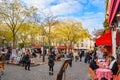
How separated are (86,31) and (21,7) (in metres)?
41.6

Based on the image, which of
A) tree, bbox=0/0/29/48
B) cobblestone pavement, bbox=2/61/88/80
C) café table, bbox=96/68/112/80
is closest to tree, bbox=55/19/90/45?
tree, bbox=0/0/29/48

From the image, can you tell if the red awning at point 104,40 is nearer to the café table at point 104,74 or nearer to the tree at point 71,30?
the café table at point 104,74

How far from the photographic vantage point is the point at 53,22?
66.2 meters

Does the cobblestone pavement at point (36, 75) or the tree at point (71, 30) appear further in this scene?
the tree at point (71, 30)

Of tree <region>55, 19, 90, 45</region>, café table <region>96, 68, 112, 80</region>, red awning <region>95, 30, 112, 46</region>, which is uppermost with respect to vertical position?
tree <region>55, 19, 90, 45</region>

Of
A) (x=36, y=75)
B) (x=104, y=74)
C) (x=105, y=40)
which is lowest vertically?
(x=36, y=75)

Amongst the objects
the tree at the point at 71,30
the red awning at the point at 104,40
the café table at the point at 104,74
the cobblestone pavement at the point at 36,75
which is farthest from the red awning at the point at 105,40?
the tree at the point at 71,30

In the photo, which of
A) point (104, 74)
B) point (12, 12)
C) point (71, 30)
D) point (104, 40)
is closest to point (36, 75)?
point (104, 40)

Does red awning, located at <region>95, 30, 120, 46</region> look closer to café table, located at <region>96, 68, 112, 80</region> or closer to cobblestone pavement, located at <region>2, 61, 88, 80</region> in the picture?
cobblestone pavement, located at <region>2, 61, 88, 80</region>

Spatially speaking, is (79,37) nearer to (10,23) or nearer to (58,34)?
(58,34)

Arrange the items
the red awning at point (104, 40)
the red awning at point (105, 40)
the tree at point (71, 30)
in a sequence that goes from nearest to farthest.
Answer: the red awning at point (105, 40) < the red awning at point (104, 40) < the tree at point (71, 30)

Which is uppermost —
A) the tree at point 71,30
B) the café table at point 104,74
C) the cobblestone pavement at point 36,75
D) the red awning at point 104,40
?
the tree at point 71,30

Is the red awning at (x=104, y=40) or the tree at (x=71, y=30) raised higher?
the tree at (x=71, y=30)

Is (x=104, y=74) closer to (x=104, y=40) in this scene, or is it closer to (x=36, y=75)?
(x=104, y=40)
